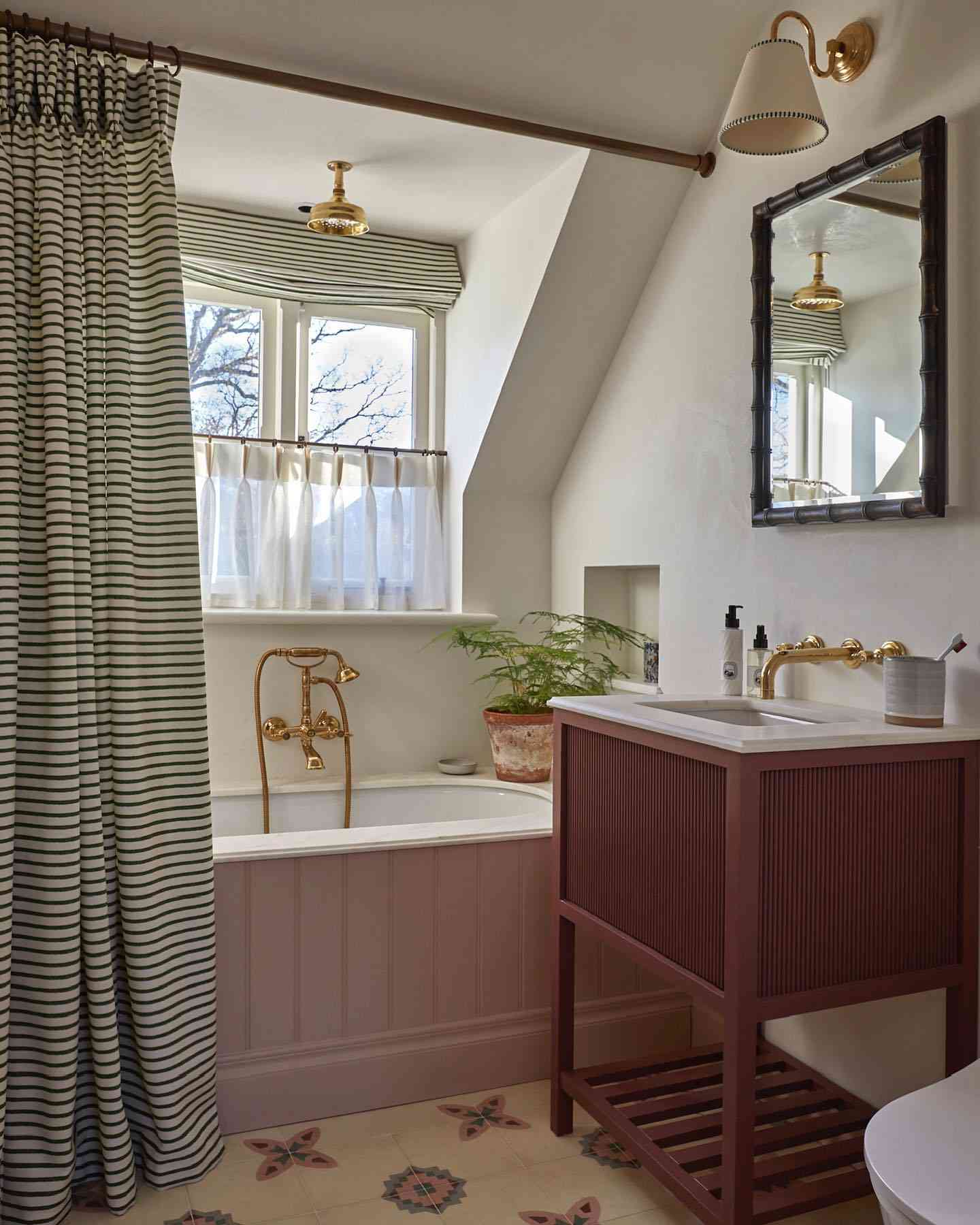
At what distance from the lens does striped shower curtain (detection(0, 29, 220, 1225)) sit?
1.79 m

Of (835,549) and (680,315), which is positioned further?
(680,315)

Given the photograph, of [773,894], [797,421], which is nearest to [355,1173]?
[773,894]

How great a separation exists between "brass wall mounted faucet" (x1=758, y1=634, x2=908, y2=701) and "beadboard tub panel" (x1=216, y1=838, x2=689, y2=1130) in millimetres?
623

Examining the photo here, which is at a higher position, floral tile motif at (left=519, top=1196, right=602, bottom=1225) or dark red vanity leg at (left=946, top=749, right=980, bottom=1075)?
dark red vanity leg at (left=946, top=749, right=980, bottom=1075)

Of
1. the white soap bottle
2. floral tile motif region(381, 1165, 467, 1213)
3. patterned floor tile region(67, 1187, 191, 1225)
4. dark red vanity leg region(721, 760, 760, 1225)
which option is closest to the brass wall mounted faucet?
the white soap bottle

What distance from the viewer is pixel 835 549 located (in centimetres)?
209

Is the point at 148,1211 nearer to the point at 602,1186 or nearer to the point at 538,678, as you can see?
the point at 602,1186

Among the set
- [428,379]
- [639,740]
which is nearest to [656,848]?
[639,740]

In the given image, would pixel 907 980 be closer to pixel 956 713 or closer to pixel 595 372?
pixel 956 713

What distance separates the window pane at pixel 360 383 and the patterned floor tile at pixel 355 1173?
80.3 inches

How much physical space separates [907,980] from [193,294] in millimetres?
2627

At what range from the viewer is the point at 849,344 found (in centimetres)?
203

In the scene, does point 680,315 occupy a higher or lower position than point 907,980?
higher

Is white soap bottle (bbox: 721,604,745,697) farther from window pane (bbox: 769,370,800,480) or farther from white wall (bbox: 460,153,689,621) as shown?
white wall (bbox: 460,153,689,621)
